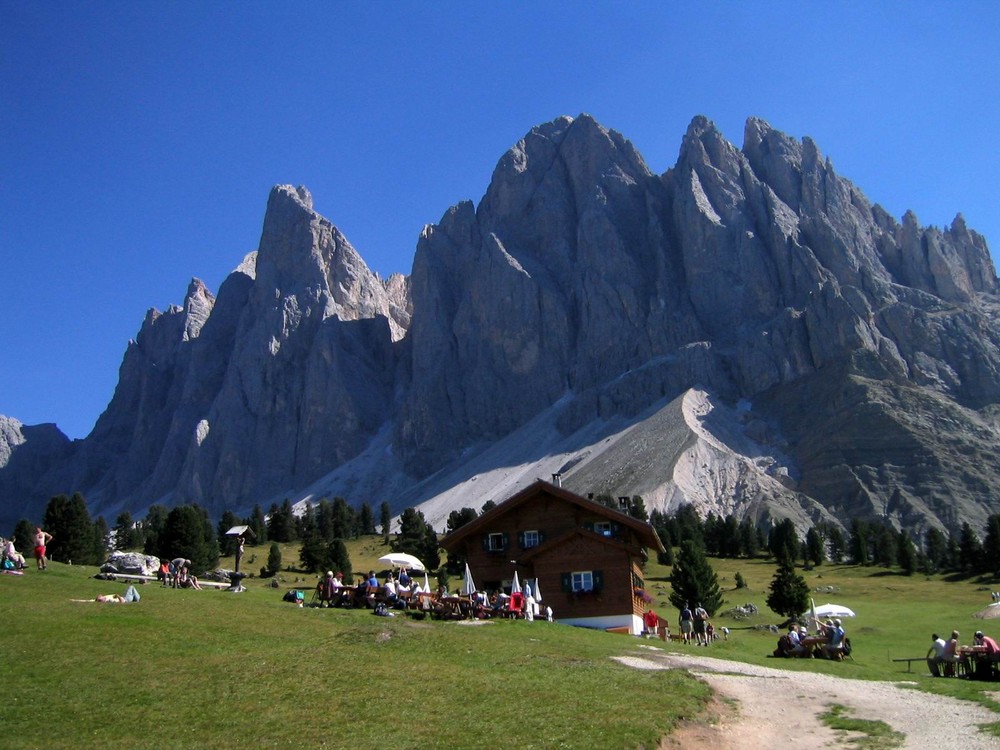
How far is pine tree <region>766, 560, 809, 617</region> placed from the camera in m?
66.9

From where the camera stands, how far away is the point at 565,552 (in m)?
50.7

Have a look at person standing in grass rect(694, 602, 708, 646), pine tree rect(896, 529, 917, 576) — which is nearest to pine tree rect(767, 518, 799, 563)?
pine tree rect(896, 529, 917, 576)

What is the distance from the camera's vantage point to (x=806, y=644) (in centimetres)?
3803

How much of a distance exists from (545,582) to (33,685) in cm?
3177

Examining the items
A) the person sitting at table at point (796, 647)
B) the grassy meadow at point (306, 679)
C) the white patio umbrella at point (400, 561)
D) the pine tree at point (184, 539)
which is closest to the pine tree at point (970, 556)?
the white patio umbrella at point (400, 561)

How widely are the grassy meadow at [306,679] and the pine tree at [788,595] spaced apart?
31509 millimetres

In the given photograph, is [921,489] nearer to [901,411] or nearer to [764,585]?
[901,411]

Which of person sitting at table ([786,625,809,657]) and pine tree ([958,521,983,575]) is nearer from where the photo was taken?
person sitting at table ([786,625,809,657])

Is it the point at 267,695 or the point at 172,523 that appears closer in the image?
the point at 267,695

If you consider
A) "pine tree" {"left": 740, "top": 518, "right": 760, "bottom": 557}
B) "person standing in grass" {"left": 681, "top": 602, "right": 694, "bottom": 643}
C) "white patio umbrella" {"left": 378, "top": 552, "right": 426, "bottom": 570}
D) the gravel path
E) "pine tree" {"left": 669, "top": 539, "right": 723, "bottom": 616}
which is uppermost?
"pine tree" {"left": 740, "top": 518, "right": 760, "bottom": 557}

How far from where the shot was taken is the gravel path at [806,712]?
69.5 feet

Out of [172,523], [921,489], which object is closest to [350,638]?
[172,523]

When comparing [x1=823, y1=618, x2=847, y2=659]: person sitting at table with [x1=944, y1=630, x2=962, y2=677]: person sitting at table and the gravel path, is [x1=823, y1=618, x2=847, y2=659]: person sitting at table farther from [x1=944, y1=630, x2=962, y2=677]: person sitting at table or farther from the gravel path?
the gravel path

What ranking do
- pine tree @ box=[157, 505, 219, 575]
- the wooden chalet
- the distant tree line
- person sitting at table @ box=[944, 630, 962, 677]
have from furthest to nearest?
the distant tree line, pine tree @ box=[157, 505, 219, 575], the wooden chalet, person sitting at table @ box=[944, 630, 962, 677]
